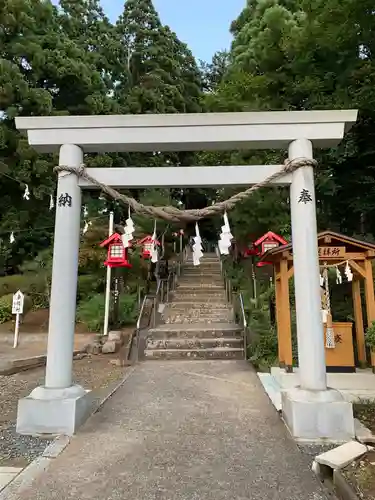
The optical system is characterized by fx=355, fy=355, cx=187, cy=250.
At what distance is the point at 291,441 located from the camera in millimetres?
3648

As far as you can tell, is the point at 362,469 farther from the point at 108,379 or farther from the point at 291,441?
the point at 108,379

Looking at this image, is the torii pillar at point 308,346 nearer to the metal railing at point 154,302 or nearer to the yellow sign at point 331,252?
the yellow sign at point 331,252

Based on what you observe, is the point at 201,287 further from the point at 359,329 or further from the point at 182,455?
the point at 182,455

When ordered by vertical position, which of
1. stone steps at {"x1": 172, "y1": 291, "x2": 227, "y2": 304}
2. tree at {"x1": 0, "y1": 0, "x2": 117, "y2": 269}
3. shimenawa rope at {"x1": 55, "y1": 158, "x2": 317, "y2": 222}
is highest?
tree at {"x1": 0, "y1": 0, "x2": 117, "y2": 269}

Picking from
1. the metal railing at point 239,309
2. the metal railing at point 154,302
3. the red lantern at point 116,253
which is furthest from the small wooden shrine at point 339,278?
the red lantern at point 116,253

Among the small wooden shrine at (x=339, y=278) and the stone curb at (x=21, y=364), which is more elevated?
the small wooden shrine at (x=339, y=278)

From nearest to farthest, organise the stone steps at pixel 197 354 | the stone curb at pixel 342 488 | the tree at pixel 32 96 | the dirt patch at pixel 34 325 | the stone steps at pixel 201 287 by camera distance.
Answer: the stone curb at pixel 342 488
the stone steps at pixel 197 354
the dirt patch at pixel 34 325
the tree at pixel 32 96
the stone steps at pixel 201 287

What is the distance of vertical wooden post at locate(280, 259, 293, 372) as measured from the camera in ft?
22.2

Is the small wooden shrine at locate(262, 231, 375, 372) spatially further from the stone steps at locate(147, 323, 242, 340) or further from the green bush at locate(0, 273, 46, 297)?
the green bush at locate(0, 273, 46, 297)

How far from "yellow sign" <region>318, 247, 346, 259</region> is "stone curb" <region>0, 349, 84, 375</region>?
6.60 meters

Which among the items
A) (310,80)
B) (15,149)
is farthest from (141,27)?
(310,80)

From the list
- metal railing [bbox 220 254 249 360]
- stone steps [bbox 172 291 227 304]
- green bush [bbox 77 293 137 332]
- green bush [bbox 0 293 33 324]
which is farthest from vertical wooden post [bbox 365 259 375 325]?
green bush [bbox 0 293 33 324]

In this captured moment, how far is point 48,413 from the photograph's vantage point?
3.86 meters

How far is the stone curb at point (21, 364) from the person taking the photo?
7383 millimetres
